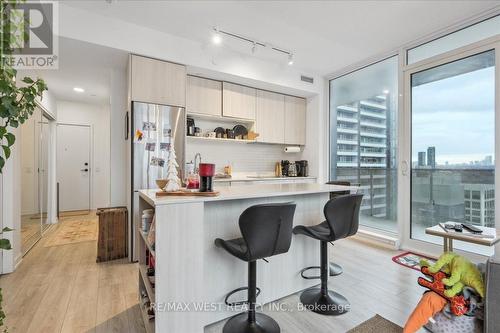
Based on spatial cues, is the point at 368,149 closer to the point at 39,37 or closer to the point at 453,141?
the point at 453,141

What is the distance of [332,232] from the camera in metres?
1.96

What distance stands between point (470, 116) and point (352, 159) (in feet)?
5.87

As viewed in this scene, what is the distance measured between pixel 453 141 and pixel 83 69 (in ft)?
17.1

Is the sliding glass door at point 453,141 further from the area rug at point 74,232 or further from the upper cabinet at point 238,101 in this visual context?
the area rug at point 74,232

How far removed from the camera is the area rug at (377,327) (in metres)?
A: 1.86

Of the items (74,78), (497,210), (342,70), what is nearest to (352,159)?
(342,70)

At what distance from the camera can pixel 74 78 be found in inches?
162

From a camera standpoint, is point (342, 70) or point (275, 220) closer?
point (275, 220)

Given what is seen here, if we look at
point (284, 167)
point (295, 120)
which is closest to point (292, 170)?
point (284, 167)

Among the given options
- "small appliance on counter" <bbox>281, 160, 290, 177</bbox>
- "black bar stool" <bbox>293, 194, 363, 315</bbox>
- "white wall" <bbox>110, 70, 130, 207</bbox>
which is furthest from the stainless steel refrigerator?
"small appliance on counter" <bbox>281, 160, 290, 177</bbox>

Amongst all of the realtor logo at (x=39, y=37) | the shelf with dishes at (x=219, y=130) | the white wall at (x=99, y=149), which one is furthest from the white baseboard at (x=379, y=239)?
the white wall at (x=99, y=149)

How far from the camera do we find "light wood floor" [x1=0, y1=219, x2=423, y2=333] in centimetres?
194

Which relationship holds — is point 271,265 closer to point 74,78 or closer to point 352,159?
point 352,159

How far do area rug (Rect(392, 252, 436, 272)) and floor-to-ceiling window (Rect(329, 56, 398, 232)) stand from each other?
54 centimetres
